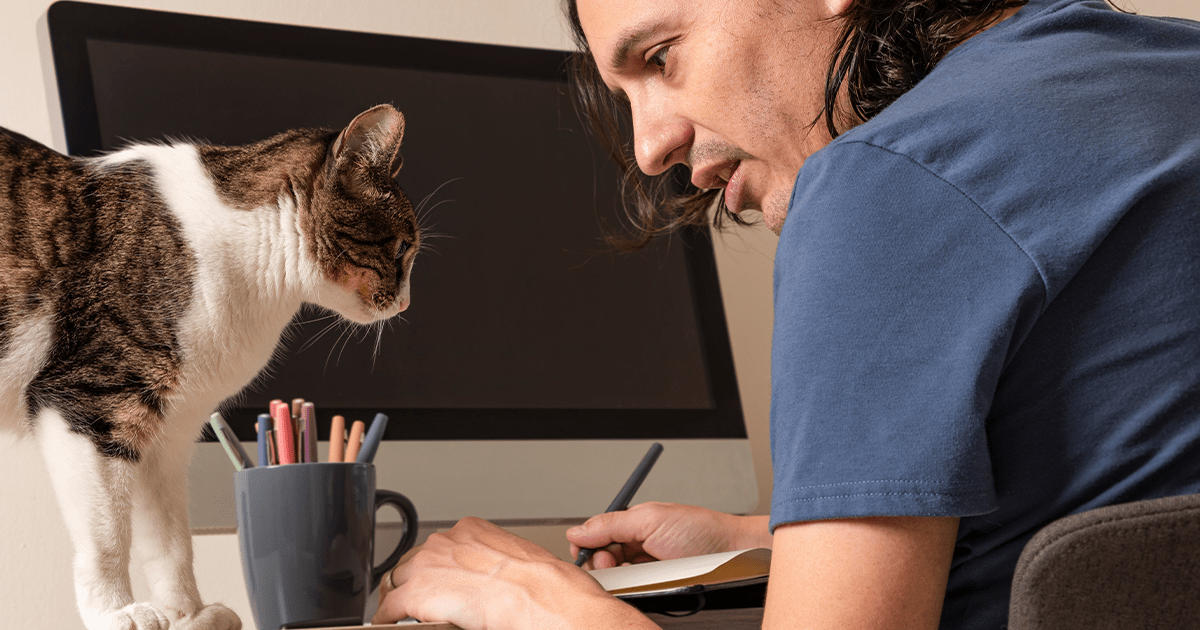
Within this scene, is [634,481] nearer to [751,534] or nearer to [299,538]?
[751,534]

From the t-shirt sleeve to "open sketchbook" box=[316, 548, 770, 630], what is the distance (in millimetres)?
154

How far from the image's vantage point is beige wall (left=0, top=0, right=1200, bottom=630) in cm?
86

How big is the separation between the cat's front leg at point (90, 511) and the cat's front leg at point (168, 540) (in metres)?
0.02

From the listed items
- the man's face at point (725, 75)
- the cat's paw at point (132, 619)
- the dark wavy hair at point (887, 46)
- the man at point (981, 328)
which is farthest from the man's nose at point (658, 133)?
the cat's paw at point (132, 619)

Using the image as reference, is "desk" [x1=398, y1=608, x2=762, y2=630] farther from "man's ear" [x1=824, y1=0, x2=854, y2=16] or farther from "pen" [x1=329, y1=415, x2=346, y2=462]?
"man's ear" [x1=824, y1=0, x2=854, y2=16]

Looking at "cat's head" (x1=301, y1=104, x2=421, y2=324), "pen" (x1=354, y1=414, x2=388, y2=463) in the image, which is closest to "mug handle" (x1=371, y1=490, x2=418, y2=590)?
"pen" (x1=354, y1=414, x2=388, y2=463)

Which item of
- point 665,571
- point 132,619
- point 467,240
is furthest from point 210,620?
point 467,240

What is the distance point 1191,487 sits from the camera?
364 mm

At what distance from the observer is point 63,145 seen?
32.4 inches

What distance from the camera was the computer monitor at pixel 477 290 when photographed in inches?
32.2

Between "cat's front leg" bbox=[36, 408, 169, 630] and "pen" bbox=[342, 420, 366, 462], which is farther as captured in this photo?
"pen" bbox=[342, 420, 366, 462]

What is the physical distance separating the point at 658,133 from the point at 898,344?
37 cm

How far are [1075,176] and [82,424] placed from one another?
550 millimetres

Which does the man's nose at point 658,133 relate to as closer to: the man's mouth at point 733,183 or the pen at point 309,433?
the man's mouth at point 733,183
